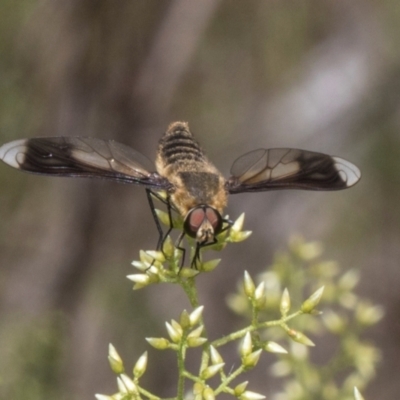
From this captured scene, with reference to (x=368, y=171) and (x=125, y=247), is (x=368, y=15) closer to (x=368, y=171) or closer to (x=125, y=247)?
(x=368, y=171)

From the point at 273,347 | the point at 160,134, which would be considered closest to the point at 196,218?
the point at 273,347

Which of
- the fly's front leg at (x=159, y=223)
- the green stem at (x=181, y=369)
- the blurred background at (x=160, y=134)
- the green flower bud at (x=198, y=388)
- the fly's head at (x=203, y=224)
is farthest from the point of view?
the blurred background at (x=160, y=134)

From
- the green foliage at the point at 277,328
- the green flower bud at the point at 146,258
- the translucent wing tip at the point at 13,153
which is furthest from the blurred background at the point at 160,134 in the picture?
the green flower bud at the point at 146,258

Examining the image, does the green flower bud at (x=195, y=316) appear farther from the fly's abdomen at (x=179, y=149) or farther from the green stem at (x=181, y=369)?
the fly's abdomen at (x=179, y=149)

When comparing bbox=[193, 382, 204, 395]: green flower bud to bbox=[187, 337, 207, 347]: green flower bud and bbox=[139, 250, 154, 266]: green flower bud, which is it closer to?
bbox=[187, 337, 207, 347]: green flower bud

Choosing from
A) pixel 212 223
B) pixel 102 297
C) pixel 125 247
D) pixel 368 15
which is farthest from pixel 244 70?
pixel 212 223

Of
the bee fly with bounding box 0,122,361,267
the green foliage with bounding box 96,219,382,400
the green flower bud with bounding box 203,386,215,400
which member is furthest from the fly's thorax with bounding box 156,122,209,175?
the green flower bud with bounding box 203,386,215,400
